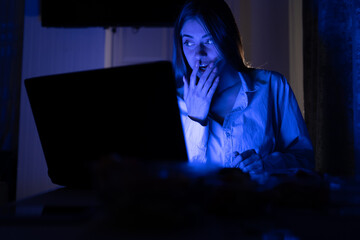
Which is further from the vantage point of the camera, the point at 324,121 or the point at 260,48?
the point at 260,48

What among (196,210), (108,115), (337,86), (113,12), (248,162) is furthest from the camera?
(113,12)

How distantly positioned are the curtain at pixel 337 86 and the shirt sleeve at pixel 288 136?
1.01ft

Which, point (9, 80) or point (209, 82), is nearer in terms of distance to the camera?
point (209, 82)

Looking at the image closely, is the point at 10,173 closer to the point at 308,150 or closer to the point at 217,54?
the point at 217,54

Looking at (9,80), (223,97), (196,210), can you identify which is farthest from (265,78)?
(9,80)

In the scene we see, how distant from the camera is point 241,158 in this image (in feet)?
3.55

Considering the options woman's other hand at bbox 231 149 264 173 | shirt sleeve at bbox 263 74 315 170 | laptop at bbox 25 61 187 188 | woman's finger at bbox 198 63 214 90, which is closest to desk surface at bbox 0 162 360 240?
laptop at bbox 25 61 187 188

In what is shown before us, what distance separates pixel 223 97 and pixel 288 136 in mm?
313

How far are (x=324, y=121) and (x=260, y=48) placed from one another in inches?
24.4

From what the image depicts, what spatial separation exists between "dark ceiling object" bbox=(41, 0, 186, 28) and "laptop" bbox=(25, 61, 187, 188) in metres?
1.55

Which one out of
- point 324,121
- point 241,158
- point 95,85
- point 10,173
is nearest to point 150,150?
point 95,85

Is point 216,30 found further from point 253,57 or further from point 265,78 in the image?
point 253,57

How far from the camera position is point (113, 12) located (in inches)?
86.3

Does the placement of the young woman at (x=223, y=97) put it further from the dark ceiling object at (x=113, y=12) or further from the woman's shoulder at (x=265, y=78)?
the dark ceiling object at (x=113, y=12)
